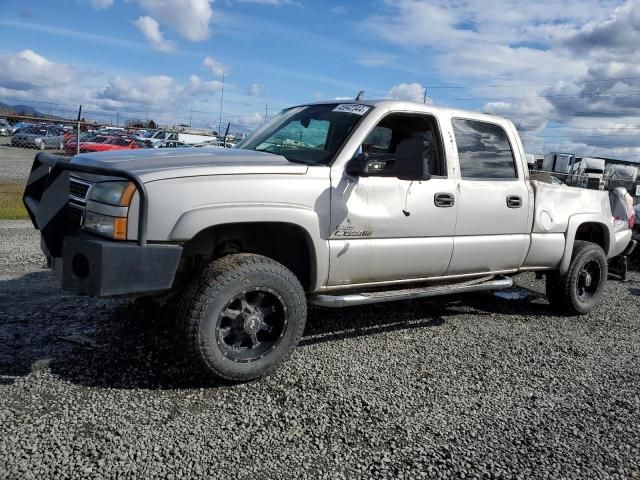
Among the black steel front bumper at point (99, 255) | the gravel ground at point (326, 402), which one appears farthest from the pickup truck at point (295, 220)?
the gravel ground at point (326, 402)

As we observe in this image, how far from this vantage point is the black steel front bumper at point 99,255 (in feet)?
10.1

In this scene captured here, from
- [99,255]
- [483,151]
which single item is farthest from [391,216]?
[99,255]

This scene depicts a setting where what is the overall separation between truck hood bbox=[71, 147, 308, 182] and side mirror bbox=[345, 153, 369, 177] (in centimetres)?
35

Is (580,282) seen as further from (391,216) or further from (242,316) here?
(242,316)

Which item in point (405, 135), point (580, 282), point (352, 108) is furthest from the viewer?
point (580, 282)

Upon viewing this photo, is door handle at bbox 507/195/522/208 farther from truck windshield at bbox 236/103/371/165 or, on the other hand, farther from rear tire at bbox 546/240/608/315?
truck windshield at bbox 236/103/371/165

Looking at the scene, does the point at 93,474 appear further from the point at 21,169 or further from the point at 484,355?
the point at 21,169

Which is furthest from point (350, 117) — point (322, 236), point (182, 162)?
point (182, 162)

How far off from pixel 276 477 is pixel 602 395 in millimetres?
2511

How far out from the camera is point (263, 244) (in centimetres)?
399

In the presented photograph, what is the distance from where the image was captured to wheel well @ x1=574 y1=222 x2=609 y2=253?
6.05 meters

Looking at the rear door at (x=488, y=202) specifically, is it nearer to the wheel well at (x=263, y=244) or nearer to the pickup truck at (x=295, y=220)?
the pickup truck at (x=295, y=220)

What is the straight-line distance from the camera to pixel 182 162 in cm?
351

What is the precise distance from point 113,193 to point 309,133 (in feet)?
5.69
